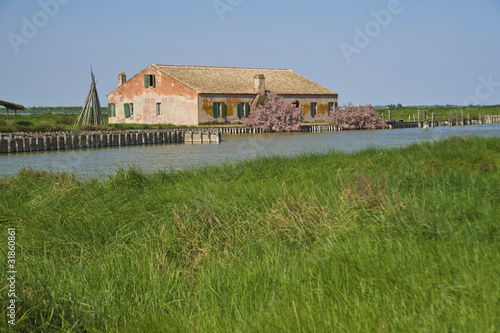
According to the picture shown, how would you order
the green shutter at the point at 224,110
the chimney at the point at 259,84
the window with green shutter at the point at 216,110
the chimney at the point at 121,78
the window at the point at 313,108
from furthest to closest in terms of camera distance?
the window at the point at 313,108
the chimney at the point at 121,78
the chimney at the point at 259,84
the green shutter at the point at 224,110
the window with green shutter at the point at 216,110

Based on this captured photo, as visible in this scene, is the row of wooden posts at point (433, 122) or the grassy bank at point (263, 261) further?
the row of wooden posts at point (433, 122)

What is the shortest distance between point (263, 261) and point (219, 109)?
1592 inches

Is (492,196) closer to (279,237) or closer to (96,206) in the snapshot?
(279,237)

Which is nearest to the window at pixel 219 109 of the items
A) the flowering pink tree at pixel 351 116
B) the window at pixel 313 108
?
the window at pixel 313 108

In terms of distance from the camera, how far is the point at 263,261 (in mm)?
5012

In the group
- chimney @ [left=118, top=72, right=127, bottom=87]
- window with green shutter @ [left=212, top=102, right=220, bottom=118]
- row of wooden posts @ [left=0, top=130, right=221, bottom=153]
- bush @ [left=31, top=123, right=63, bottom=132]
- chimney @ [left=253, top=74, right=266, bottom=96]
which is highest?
chimney @ [left=118, top=72, right=127, bottom=87]

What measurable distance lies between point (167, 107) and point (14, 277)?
133 feet

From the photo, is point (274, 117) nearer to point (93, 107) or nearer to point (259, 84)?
point (259, 84)

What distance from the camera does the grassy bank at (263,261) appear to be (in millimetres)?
3854

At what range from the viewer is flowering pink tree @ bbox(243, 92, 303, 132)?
45531mm

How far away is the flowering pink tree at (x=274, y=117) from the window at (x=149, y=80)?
27.9ft

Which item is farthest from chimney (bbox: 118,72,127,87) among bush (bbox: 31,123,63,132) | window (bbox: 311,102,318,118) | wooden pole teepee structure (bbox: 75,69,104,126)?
window (bbox: 311,102,318,118)

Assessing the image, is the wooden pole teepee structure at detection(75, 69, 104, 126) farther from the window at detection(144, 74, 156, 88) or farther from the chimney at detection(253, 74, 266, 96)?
the chimney at detection(253, 74, 266, 96)

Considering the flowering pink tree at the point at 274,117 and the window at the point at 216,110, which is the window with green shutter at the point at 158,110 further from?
the flowering pink tree at the point at 274,117
